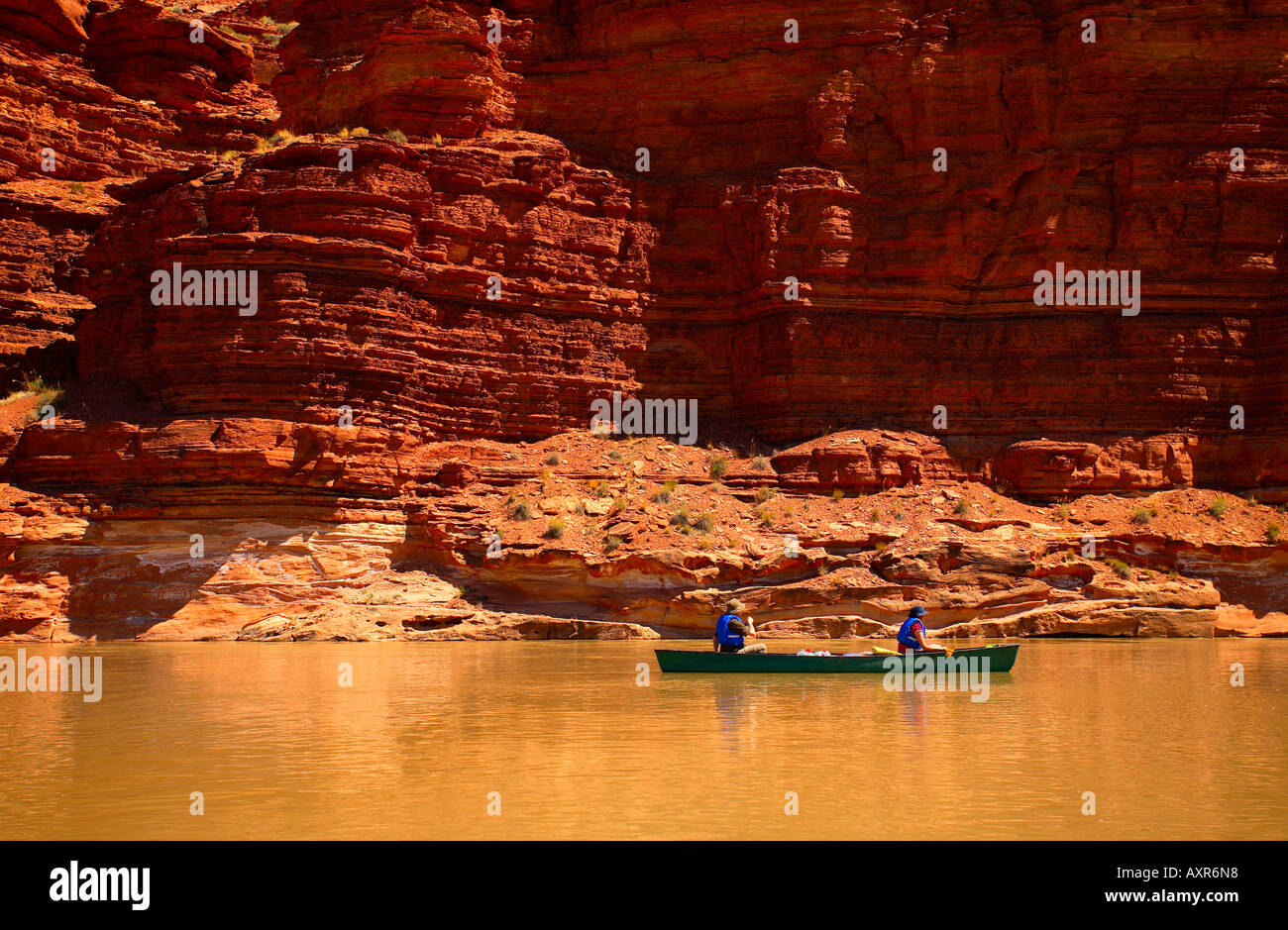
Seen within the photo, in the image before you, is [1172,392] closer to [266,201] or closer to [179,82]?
[266,201]

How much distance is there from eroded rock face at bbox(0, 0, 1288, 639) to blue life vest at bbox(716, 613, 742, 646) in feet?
25.8

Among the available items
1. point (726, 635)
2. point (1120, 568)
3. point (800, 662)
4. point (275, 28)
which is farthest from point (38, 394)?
point (1120, 568)

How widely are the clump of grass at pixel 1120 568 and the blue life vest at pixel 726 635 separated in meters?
14.0

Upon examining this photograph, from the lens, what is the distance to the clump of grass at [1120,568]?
29078mm

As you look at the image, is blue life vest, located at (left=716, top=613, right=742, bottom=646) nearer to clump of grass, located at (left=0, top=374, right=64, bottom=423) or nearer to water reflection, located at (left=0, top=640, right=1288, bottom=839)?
water reflection, located at (left=0, top=640, right=1288, bottom=839)

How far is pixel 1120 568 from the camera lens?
29.3 metres

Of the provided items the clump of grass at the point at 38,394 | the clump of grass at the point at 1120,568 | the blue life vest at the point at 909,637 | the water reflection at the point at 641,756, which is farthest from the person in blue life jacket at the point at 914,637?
the clump of grass at the point at 38,394

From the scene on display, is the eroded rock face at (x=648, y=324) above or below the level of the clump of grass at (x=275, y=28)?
below

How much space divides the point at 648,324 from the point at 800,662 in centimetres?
2124

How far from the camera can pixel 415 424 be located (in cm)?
3306

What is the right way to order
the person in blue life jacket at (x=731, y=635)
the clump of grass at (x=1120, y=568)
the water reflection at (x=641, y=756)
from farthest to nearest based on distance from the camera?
the clump of grass at (x=1120, y=568) < the person in blue life jacket at (x=731, y=635) < the water reflection at (x=641, y=756)

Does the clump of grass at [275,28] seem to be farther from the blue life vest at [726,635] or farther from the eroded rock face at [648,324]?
the blue life vest at [726,635]

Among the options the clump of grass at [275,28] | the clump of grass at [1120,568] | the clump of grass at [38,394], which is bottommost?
the clump of grass at [1120,568]

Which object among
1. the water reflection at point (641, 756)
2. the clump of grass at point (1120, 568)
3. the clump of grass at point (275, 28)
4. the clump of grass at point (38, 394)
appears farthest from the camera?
the clump of grass at point (275, 28)
